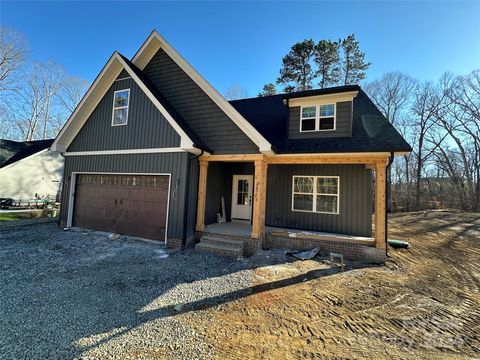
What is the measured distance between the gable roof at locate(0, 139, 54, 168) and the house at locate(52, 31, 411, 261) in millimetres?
11941

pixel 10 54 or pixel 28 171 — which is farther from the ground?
pixel 10 54

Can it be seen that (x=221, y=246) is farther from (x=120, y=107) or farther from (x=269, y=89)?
(x=269, y=89)

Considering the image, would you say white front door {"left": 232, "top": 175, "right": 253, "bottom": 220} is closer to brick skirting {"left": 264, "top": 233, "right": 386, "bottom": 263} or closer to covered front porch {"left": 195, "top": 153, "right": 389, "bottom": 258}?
covered front porch {"left": 195, "top": 153, "right": 389, "bottom": 258}

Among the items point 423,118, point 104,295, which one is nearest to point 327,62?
point 423,118

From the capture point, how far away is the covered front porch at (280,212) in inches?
259

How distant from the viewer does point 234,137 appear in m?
7.28

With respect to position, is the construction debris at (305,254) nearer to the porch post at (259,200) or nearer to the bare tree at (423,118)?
the porch post at (259,200)

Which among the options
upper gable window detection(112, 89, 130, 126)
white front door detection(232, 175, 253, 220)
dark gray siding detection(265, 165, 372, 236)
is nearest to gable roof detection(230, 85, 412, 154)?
dark gray siding detection(265, 165, 372, 236)

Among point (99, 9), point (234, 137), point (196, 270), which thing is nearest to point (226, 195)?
point (234, 137)

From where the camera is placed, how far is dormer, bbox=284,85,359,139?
750cm

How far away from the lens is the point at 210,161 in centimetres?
816

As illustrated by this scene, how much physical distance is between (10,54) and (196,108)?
24.1 m

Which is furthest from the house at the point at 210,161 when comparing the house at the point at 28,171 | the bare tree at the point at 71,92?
the bare tree at the point at 71,92

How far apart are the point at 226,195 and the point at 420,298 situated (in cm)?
691
